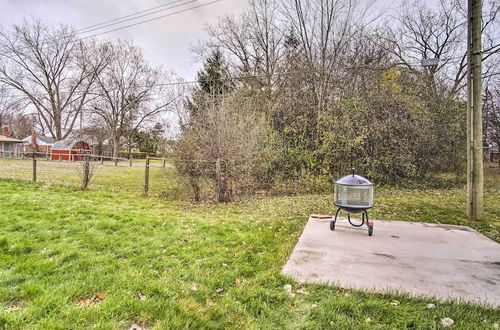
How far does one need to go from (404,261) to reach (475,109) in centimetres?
356

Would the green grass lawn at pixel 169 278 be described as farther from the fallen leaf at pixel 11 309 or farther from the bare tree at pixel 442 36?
the bare tree at pixel 442 36

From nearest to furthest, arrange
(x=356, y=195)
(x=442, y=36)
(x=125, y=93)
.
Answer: (x=356, y=195), (x=442, y=36), (x=125, y=93)

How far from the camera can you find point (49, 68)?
26.8m

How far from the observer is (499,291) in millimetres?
2277

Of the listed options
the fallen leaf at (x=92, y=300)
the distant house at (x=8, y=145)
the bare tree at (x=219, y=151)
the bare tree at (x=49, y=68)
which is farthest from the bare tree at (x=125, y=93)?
the fallen leaf at (x=92, y=300)

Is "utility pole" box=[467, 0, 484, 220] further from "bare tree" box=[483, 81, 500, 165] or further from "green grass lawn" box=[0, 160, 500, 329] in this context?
"bare tree" box=[483, 81, 500, 165]

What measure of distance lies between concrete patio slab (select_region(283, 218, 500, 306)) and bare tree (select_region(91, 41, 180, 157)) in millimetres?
24068

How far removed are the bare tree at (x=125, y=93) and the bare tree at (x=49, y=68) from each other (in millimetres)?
1305

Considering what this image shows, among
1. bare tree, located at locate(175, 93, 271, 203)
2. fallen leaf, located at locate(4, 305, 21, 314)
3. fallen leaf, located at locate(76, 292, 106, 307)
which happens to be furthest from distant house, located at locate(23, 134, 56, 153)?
fallen leaf, located at locate(76, 292, 106, 307)

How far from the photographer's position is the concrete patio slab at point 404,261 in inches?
92.0

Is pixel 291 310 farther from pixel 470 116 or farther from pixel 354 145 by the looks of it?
pixel 354 145

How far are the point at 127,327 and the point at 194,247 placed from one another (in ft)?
5.15

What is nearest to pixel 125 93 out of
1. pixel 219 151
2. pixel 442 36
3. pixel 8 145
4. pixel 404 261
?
pixel 8 145

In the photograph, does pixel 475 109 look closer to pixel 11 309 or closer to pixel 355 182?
pixel 355 182
